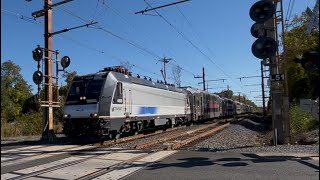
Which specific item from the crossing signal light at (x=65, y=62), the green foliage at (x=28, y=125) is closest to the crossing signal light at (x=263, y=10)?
the crossing signal light at (x=65, y=62)

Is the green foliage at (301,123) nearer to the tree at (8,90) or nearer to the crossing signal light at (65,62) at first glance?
the crossing signal light at (65,62)

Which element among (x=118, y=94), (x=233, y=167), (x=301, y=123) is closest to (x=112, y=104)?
(x=118, y=94)

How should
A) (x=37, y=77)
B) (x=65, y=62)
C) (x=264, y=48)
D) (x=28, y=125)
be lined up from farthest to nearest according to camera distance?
(x=28, y=125), (x=65, y=62), (x=37, y=77), (x=264, y=48)

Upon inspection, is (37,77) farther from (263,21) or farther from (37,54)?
(263,21)

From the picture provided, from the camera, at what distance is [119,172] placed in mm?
10266

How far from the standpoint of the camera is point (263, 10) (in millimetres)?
12633

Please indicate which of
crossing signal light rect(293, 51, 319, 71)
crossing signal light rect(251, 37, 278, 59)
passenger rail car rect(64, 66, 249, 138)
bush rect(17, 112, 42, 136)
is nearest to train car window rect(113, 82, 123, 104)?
passenger rail car rect(64, 66, 249, 138)

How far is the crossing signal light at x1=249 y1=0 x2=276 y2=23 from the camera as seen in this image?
1255 centimetres

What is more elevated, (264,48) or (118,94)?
(264,48)

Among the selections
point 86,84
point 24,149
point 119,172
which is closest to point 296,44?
point 86,84

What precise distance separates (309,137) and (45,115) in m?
13.0

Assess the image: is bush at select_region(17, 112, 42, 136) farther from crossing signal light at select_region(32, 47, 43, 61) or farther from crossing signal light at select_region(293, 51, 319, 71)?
crossing signal light at select_region(293, 51, 319, 71)

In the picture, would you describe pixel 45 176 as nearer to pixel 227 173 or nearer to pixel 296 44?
pixel 227 173

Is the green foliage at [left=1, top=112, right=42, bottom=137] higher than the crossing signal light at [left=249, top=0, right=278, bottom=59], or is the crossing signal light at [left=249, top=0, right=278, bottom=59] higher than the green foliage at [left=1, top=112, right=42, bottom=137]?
the crossing signal light at [left=249, top=0, right=278, bottom=59]
